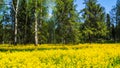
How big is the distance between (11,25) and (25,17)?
1134 cm

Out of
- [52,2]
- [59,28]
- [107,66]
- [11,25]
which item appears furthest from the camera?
[11,25]

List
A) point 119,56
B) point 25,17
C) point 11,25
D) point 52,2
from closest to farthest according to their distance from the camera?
point 119,56
point 52,2
point 25,17
point 11,25

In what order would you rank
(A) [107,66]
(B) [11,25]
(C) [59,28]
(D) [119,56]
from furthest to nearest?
(B) [11,25] < (C) [59,28] < (D) [119,56] < (A) [107,66]

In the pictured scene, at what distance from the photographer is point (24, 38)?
71.2 m

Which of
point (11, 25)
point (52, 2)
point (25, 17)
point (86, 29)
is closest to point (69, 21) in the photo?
point (86, 29)

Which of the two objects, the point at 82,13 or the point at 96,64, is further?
the point at 82,13

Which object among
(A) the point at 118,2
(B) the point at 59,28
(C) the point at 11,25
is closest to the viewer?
(B) the point at 59,28

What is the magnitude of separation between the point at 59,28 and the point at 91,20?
734 cm

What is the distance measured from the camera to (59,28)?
2918 inches

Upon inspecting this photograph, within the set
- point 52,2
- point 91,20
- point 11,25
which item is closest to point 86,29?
point 91,20

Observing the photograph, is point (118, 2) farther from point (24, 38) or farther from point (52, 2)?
point (52, 2)

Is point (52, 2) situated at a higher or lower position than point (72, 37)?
higher

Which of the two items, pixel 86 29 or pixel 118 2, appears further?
pixel 118 2

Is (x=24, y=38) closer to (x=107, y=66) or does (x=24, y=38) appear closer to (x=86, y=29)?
(x=86, y=29)
